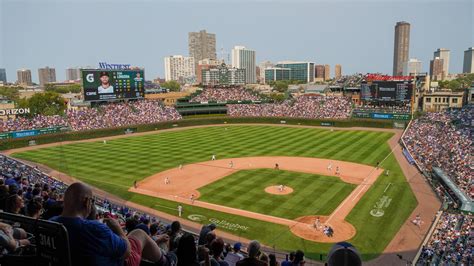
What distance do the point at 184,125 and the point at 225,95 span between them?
60.8 ft

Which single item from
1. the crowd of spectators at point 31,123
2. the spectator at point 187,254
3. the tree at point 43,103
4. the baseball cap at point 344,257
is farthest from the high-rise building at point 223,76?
the baseball cap at point 344,257

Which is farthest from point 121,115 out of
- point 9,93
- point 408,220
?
point 9,93

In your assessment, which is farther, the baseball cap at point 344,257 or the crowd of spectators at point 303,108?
the crowd of spectators at point 303,108

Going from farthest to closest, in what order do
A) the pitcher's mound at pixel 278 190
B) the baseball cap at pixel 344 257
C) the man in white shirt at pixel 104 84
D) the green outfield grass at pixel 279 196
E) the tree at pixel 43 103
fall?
1. the tree at pixel 43 103
2. the man in white shirt at pixel 104 84
3. the pitcher's mound at pixel 278 190
4. the green outfield grass at pixel 279 196
5. the baseball cap at pixel 344 257

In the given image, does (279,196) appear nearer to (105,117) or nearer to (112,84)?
(105,117)

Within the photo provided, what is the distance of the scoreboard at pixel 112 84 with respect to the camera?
66000 mm

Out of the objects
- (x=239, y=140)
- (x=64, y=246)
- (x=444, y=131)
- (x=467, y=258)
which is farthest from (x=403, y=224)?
(x=239, y=140)

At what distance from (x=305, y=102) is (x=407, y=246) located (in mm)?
62152

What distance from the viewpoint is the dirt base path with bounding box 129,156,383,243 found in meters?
23.5

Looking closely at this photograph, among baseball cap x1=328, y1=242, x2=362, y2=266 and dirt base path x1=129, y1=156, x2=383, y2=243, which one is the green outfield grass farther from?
baseball cap x1=328, y1=242, x2=362, y2=266

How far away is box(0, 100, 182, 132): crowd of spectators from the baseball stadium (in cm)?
31

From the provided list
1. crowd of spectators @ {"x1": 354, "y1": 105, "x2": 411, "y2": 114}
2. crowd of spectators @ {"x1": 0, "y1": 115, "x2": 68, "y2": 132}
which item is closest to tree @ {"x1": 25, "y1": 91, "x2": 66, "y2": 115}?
crowd of spectators @ {"x1": 0, "y1": 115, "x2": 68, "y2": 132}

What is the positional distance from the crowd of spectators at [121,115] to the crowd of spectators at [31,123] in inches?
64.8

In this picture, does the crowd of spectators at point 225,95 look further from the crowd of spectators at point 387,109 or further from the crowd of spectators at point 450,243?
the crowd of spectators at point 450,243
